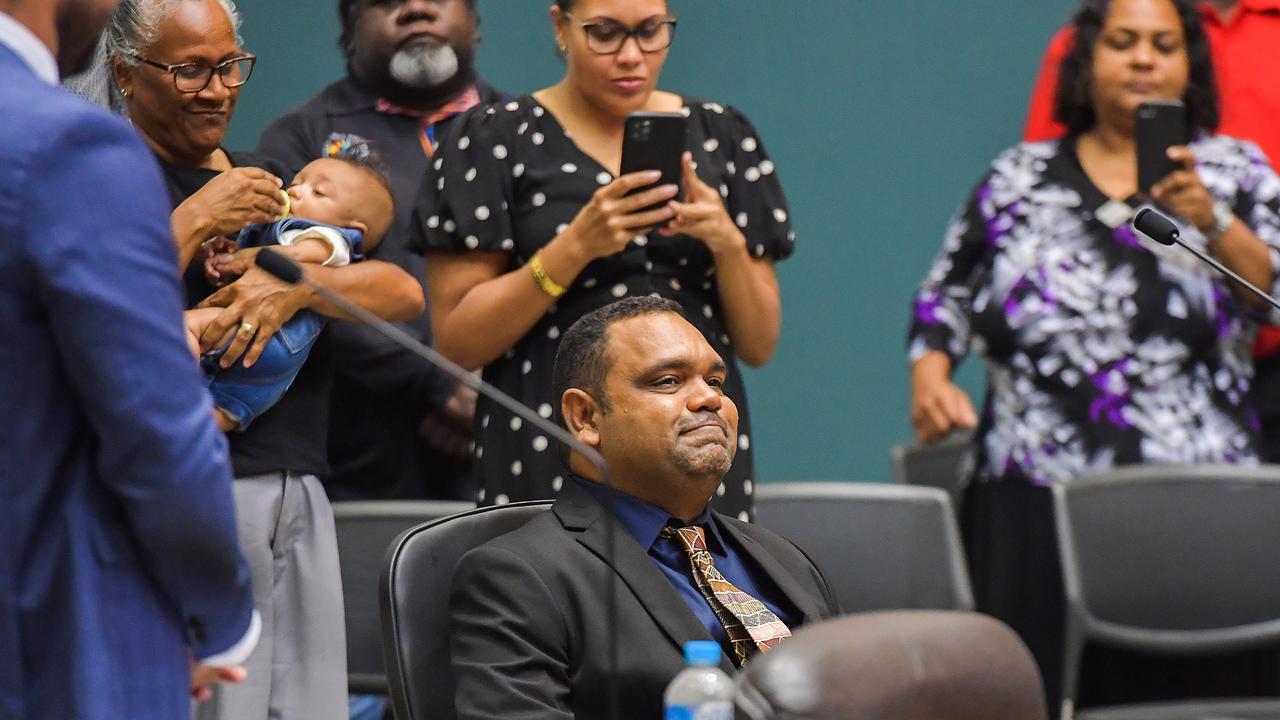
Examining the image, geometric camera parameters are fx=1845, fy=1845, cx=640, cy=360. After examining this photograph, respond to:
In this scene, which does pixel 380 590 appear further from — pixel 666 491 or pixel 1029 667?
pixel 1029 667

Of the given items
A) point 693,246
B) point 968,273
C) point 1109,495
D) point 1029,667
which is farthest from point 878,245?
point 1029,667

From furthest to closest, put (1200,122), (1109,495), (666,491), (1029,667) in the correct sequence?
(1200,122)
(1109,495)
(666,491)
(1029,667)

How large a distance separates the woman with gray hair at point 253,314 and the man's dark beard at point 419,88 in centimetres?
93

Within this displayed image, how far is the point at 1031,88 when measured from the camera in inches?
206

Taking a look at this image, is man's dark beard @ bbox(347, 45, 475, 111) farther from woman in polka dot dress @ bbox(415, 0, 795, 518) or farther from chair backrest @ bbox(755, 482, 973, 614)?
chair backrest @ bbox(755, 482, 973, 614)

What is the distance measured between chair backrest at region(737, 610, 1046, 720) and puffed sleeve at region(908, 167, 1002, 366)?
2.00 m

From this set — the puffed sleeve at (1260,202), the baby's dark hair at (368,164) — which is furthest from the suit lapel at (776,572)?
the puffed sleeve at (1260,202)

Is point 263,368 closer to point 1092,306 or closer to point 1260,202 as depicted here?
point 1092,306

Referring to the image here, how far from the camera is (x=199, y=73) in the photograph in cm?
242

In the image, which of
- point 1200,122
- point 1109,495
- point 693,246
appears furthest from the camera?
point 1200,122

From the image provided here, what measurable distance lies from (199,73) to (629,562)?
85 centimetres

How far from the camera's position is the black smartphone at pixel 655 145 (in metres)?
2.79

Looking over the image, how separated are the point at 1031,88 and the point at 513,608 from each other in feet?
11.3

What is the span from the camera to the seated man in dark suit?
2191 mm
